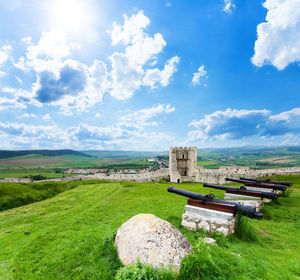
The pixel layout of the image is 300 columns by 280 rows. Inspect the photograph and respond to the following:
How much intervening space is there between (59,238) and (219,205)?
22.7 ft

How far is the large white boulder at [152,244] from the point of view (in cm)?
356

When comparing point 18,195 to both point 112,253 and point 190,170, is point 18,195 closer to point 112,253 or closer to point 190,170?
point 112,253

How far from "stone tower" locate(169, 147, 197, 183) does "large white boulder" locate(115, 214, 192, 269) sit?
38277 mm

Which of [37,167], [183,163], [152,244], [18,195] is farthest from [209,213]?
[37,167]

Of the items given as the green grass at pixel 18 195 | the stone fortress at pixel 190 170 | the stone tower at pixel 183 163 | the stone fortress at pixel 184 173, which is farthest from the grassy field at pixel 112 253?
the stone tower at pixel 183 163

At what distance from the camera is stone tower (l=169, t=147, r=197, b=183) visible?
42.2 meters

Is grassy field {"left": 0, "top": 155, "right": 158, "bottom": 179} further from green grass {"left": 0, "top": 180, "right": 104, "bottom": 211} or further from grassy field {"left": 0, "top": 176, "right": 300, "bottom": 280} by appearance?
grassy field {"left": 0, "top": 176, "right": 300, "bottom": 280}

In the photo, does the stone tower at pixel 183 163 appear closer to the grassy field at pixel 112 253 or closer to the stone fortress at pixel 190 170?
the stone fortress at pixel 190 170

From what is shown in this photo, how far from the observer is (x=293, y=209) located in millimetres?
9500

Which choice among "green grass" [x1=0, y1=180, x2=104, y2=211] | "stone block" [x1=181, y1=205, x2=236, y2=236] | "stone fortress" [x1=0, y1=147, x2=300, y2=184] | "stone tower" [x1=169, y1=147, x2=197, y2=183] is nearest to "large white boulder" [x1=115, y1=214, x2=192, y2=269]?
"stone block" [x1=181, y1=205, x2=236, y2=236]

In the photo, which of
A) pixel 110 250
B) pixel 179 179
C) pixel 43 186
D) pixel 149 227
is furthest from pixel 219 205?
pixel 179 179

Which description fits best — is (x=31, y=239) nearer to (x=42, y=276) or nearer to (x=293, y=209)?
(x=42, y=276)

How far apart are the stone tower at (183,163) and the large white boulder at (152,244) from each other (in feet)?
126

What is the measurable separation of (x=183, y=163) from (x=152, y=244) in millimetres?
44388
